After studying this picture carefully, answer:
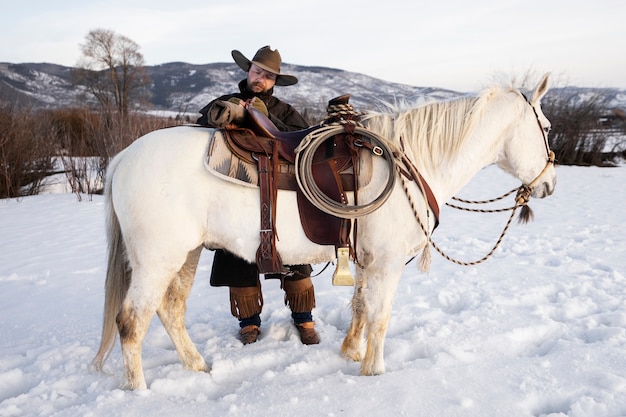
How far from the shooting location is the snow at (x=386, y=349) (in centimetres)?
206

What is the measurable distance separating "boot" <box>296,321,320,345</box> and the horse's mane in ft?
4.64

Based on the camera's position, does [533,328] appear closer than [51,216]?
Yes

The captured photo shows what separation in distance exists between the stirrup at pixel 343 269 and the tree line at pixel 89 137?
7.40 m

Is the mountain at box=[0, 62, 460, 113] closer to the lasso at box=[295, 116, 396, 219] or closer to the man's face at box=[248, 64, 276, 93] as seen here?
the man's face at box=[248, 64, 276, 93]

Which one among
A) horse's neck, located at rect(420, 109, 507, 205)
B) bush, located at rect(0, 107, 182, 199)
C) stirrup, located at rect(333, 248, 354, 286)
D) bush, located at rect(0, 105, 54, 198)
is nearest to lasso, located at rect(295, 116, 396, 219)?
stirrup, located at rect(333, 248, 354, 286)

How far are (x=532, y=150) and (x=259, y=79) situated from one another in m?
1.78

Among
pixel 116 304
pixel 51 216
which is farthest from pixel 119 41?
pixel 116 304

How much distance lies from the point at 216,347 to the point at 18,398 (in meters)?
1.09

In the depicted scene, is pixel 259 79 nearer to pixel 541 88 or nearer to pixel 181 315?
pixel 181 315

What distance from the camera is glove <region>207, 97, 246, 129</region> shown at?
2.14 m

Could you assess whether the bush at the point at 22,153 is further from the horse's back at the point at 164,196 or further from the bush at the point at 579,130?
the bush at the point at 579,130

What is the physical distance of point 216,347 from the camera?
2779 mm

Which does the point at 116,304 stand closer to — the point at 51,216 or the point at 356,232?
the point at 356,232

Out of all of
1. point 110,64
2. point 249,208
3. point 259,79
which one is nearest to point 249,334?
point 249,208
